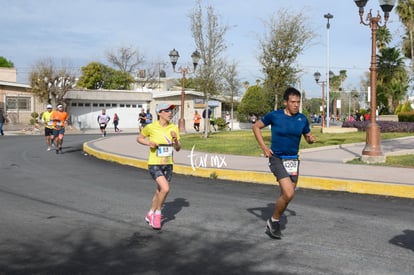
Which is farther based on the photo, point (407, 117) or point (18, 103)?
point (18, 103)

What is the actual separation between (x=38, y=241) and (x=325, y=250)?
308 centimetres

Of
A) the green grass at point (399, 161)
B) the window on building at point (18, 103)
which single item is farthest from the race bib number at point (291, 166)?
the window on building at point (18, 103)

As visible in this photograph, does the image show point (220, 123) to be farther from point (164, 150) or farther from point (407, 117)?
point (164, 150)

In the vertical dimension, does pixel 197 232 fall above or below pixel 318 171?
below

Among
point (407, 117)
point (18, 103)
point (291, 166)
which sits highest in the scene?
point (18, 103)

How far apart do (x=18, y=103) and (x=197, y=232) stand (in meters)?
38.3

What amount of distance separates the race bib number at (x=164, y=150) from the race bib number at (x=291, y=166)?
145cm

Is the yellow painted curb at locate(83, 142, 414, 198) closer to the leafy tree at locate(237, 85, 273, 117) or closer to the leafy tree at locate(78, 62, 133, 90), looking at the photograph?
the leafy tree at locate(237, 85, 273, 117)

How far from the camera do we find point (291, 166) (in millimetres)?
5824

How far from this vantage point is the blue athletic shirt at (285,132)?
5.83 meters

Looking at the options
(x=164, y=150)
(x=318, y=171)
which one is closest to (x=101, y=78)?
(x=318, y=171)

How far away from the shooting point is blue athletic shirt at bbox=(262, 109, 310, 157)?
5.83 m

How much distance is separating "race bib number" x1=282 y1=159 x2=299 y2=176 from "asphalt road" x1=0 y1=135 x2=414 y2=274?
29.5 inches

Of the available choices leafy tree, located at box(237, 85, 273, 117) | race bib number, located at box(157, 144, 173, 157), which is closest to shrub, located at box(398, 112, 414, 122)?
leafy tree, located at box(237, 85, 273, 117)
